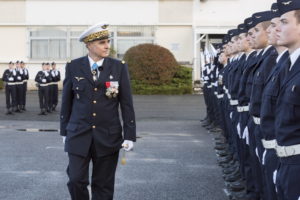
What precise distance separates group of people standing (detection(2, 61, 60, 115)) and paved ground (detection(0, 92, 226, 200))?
3419 millimetres

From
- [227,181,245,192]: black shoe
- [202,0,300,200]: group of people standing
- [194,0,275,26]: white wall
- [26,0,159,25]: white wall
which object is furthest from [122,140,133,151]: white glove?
[26,0,159,25]: white wall

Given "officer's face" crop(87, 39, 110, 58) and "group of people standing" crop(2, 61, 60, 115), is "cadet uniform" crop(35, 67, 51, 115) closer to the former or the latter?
"group of people standing" crop(2, 61, 60, 115)

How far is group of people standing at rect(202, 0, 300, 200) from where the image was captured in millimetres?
3816

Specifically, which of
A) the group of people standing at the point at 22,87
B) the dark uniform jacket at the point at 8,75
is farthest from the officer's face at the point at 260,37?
the dark uniform jacket at the point at 8,75

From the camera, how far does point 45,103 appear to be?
19156 millimetres

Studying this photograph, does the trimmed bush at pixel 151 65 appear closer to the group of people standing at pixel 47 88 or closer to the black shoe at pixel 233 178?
the group of people standing at pixel 47 88

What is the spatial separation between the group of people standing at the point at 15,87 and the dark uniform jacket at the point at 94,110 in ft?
46.9

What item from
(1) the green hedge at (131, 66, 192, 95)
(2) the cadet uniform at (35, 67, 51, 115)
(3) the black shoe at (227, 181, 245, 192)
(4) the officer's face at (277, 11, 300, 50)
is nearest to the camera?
(4) the officer's face at (277, 11, 300, 50)

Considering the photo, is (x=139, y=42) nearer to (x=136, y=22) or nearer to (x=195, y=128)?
(x=136, y=22)

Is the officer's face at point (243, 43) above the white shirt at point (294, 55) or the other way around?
above

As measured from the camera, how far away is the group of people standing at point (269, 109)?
Result: 382 cm

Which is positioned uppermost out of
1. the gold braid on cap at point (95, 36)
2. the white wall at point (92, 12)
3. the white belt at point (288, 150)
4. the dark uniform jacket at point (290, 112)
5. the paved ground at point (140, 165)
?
the white wall at point (92, 12)

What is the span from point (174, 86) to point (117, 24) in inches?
202

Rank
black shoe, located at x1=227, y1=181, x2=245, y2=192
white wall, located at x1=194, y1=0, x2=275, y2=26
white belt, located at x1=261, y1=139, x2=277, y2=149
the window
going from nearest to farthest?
white belt, located at x1=261, y1=139, x2=277, y2=149 → black shoe, located at x1=227, y1=181, x2=245, y2=192 → white wall, located at x1=194, y1=0, x2=275, y2=26 → the window
